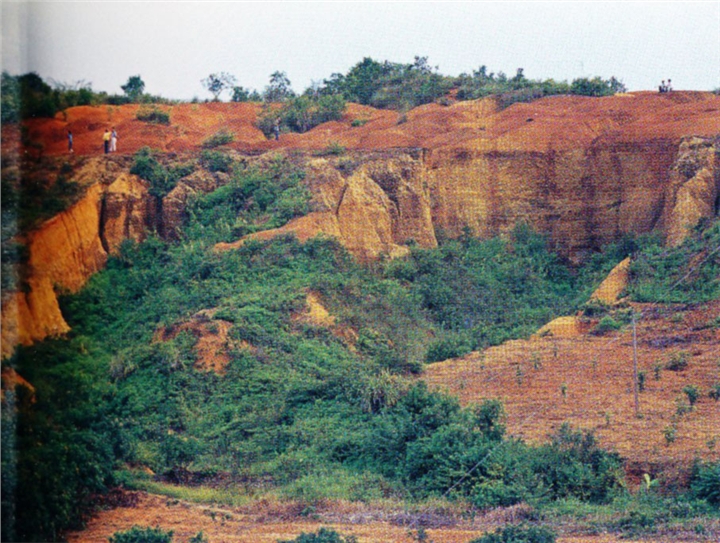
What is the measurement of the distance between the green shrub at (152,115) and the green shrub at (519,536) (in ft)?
30.3

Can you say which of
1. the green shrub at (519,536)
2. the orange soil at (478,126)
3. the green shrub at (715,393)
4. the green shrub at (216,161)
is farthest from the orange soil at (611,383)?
the green shrub at (216,161)

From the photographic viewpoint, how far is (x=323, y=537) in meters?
8.57

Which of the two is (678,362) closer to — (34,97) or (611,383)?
(611,383)

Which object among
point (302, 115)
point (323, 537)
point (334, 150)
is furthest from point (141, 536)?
point (302, 115)

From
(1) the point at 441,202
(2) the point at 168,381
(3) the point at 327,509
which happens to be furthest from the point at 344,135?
(3) the point at 327,509

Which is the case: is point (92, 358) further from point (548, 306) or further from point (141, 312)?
point (548, 306)

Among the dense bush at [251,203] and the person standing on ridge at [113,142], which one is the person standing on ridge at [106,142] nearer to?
the person standing on ridge at [113,142]

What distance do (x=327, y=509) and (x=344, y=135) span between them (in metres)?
7.48

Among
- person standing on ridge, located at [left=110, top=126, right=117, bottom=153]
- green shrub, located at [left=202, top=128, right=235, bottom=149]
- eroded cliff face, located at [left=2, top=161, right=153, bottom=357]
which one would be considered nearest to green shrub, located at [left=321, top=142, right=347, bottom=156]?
green shrub, located at [left=202, top=128, right=235, bottom=149]

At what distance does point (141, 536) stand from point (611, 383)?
15.6 ft

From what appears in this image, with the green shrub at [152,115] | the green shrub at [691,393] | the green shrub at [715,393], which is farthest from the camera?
the green shrub at [152,115]

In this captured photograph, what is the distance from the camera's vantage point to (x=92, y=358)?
10.6m

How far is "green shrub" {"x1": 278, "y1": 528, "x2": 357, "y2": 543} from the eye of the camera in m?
8.52

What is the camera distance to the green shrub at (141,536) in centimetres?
888
